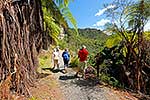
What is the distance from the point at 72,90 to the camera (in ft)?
45.9

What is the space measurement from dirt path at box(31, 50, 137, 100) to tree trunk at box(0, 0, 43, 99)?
62 centimetres

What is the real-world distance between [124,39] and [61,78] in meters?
4.35

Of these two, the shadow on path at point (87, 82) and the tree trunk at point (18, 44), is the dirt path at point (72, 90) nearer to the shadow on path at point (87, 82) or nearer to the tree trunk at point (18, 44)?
the shadow on path at point (87, 82)

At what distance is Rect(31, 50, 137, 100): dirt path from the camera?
1299cm

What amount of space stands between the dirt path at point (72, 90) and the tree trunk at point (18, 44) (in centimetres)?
62

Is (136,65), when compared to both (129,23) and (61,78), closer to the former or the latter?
(129,23)

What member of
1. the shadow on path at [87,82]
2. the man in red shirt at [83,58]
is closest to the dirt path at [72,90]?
the shadow on path at [87,82]

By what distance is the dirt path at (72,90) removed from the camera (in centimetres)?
1299

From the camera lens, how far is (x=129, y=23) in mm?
18031

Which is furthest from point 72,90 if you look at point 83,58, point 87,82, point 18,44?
point 18,44

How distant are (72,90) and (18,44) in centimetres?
299

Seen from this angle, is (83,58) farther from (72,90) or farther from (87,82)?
(72,90)

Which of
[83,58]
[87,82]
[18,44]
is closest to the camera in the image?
[18,44]

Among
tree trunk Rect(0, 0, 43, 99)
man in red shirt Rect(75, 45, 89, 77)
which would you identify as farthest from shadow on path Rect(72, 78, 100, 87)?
tree trunk Rect(0, 0, 43, 99)
